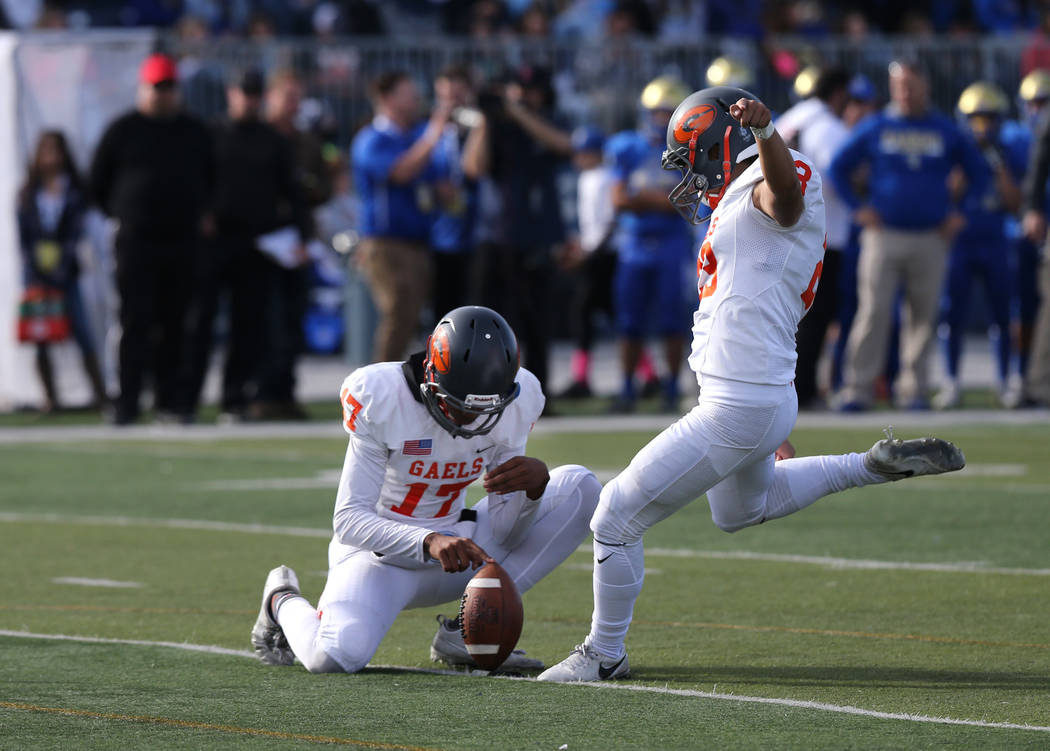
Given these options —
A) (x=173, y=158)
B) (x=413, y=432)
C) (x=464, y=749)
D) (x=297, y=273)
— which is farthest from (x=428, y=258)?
(x=464, y=749)

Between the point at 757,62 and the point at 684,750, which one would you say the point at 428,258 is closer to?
the point at 757,62

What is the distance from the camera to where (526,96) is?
46.6 feet

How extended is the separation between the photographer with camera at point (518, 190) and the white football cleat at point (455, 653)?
775 centimetres

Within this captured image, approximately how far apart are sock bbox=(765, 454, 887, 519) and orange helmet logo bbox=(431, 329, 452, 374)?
3.42 ft

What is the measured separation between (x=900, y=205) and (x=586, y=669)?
334 inches

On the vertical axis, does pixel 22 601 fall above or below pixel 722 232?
below

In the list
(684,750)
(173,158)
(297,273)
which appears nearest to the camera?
(684,750)

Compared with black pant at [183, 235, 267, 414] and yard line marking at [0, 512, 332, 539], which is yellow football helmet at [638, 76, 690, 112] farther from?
yard line marking at [0, 512, 332, 539]

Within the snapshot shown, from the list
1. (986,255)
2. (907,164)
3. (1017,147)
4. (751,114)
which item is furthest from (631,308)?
(751,114)

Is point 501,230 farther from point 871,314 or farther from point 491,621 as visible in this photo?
point 491,621

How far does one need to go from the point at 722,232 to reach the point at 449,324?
85 centimetres

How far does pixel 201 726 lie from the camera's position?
505 centimetres

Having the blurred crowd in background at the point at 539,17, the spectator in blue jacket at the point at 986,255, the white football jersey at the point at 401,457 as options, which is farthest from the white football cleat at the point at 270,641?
the blurred crowd in background at the point at 539,17

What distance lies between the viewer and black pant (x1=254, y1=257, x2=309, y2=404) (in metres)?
14.2
